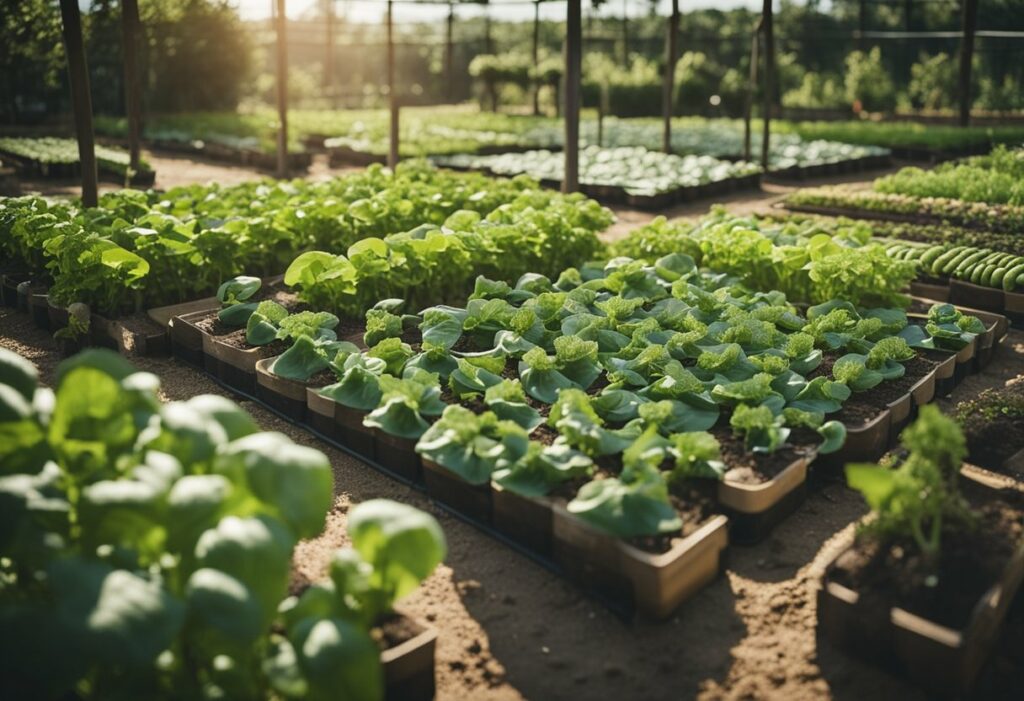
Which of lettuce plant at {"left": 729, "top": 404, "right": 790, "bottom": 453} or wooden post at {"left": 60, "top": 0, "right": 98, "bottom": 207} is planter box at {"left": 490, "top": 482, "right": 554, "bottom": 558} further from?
wooden post at {"left": 60, "top": 0, "right": 98, "bottom": 207}

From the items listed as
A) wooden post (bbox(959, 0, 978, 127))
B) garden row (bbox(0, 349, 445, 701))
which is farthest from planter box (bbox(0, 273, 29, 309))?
wooden post (bbox(959, 0, 978, 127))

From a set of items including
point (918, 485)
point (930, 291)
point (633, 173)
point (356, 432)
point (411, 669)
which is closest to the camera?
point (411, 669)

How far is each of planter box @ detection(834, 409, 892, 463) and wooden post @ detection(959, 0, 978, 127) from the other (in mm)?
12069

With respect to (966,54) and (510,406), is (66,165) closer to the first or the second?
(510,406)

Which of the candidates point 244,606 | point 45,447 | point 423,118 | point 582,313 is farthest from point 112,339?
point 423,118

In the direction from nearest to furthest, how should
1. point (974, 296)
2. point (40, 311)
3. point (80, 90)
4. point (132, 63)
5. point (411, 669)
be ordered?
point (411, 669), point (40, 311), point (974, 296), point (80, 90), point (132, 63)

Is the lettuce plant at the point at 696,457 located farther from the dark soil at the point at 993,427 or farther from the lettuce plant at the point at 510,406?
the dark soil at the point at 993,427

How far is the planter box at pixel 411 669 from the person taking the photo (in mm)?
2229

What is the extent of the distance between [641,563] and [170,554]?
1.29 m

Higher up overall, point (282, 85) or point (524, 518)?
point (282, 85)

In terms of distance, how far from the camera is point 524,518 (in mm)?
2980

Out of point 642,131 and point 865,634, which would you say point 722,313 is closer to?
point 865,634

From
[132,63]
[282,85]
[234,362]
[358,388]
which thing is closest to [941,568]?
[358,388]

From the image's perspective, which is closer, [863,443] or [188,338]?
[863,443]
